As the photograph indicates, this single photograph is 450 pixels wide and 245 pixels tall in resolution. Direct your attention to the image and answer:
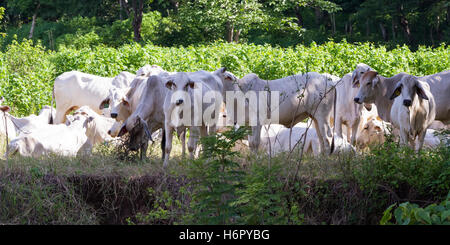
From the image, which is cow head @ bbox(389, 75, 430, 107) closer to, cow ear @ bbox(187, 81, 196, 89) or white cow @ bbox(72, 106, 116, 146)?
cow ear @ bbox(187, 81, 196, 89)

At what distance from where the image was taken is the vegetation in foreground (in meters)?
7.33

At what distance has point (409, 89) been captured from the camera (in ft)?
31.7

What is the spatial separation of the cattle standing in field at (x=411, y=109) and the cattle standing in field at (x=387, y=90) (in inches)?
23.7

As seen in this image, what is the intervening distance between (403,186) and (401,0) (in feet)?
77.5

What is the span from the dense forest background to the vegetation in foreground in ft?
68.8

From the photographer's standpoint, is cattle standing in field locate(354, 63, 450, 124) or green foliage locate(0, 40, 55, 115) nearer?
cattle standing in field locate(354, 63, 450, 124)

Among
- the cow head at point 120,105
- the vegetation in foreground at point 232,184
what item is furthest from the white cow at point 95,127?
the vegetation in foreground at point 232,184

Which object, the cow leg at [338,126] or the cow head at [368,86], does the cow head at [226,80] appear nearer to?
the cow head at [368,86]

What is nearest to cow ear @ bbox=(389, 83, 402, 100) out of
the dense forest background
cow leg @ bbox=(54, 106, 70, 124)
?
cow leg @ bbox=(54, 106, 70, 124)

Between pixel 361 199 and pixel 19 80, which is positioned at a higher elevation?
pixel 19 80

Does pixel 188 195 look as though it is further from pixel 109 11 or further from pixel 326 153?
pixel 109 11

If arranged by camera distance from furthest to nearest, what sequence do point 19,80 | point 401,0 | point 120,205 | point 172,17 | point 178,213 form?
point 172,17 < point 401,0 < point 19,80 < point 120,205 < point 178,213

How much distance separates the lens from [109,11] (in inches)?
1620
